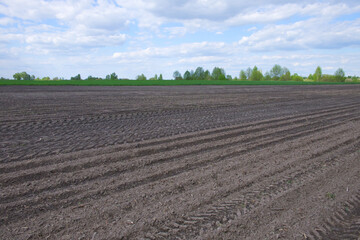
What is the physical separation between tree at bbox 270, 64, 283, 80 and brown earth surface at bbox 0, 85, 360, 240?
11265cm

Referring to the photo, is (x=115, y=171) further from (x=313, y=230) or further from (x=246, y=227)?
(x=313, y=230)

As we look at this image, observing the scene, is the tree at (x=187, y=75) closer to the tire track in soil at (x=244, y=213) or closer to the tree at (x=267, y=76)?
the tree at (x=267, y=76)

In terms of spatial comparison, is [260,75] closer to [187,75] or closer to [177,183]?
[187,75]

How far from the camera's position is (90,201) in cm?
415

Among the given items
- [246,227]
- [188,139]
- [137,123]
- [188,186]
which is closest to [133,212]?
[188,186]

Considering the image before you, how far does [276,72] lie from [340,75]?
24.0m

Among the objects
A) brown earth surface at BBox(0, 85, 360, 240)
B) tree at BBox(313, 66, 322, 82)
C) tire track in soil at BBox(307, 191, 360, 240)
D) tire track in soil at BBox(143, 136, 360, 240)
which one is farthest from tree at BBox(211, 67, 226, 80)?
tire track in soil at BBox(307, 191, 360, 240)

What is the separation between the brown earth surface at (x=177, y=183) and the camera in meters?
3.50

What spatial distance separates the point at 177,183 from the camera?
15.8 ft

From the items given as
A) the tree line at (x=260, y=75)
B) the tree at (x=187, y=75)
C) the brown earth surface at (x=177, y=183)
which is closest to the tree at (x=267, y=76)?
the tree line at (x=260, y=75)

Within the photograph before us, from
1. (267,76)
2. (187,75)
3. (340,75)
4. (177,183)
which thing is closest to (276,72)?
(267,76)

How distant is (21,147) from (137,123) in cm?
423

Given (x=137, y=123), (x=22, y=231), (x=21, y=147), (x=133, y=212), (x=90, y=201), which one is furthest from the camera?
(x=137, y=123)

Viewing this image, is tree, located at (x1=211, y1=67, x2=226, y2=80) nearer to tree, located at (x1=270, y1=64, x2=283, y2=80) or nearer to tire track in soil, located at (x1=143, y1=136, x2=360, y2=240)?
tree, located at (x1=270, y1=64, x2=283, y2=80)
